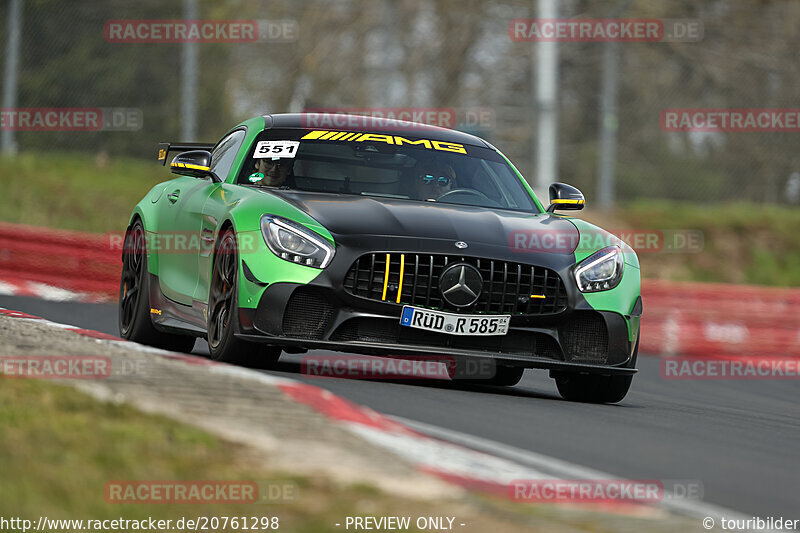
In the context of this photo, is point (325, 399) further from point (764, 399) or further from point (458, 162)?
point (764, 399)

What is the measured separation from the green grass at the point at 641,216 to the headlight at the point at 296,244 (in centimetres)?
1211

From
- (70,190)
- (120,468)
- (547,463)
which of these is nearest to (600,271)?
(547,463)

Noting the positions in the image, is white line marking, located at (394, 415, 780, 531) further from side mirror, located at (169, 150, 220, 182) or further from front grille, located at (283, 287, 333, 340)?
side mirror, located at (169, 150, 220, 182)

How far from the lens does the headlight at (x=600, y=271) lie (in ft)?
24.8

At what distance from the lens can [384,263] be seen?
7172 mm

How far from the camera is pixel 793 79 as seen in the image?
20266mm

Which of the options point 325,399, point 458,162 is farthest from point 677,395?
point 325,399

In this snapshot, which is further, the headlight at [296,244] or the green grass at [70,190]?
the green grass at [70,190]

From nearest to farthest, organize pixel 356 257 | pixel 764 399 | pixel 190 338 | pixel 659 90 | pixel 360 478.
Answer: pixel 360 478 < pixel 356 257 < pixel 190 338 < pixel 764 399 < pixel 659 90

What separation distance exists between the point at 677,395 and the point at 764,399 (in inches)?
40.5

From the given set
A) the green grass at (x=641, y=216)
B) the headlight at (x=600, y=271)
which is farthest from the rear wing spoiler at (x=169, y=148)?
the green grass at (x=641, y=216)

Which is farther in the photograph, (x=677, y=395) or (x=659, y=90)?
(x=659, y=90)

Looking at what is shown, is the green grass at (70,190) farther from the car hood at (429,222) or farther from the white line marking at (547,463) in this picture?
the white line marking at (547,463)

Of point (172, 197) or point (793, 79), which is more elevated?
point (793, 79)
